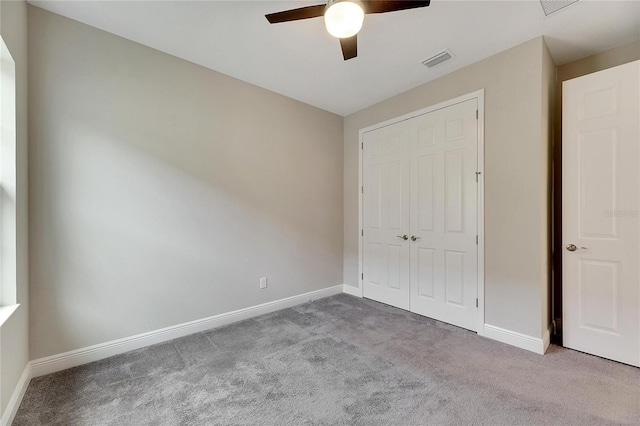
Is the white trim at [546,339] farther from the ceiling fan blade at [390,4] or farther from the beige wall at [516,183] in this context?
the ceiling fan blade at [390,4]

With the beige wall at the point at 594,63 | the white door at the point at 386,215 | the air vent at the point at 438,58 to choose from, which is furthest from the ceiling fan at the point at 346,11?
the beige wall at the point at 594,63

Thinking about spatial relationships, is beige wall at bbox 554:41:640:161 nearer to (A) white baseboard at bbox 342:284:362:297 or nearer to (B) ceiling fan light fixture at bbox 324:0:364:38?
(B) ceiling fan light fixture at bbox 324:0:364:38

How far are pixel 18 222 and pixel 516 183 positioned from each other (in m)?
3.85

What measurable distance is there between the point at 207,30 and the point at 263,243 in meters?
2.14

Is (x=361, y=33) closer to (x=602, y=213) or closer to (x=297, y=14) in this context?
(x=297, y=14)

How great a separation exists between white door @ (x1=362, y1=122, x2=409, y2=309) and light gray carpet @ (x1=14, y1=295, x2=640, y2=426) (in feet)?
2.97

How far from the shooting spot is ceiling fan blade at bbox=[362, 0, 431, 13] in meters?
1.59

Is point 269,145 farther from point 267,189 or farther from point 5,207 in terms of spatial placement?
point 5,207

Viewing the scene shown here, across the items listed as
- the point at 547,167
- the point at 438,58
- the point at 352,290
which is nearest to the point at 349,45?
the point at 438,58

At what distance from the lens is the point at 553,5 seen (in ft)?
6.43

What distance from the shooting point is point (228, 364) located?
83.8 inches

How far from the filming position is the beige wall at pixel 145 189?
204 cm

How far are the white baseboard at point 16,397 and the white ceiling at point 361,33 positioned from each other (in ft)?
8.68

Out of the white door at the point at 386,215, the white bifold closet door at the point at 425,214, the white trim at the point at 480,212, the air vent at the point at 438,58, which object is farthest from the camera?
the white door at the point at 386,215
